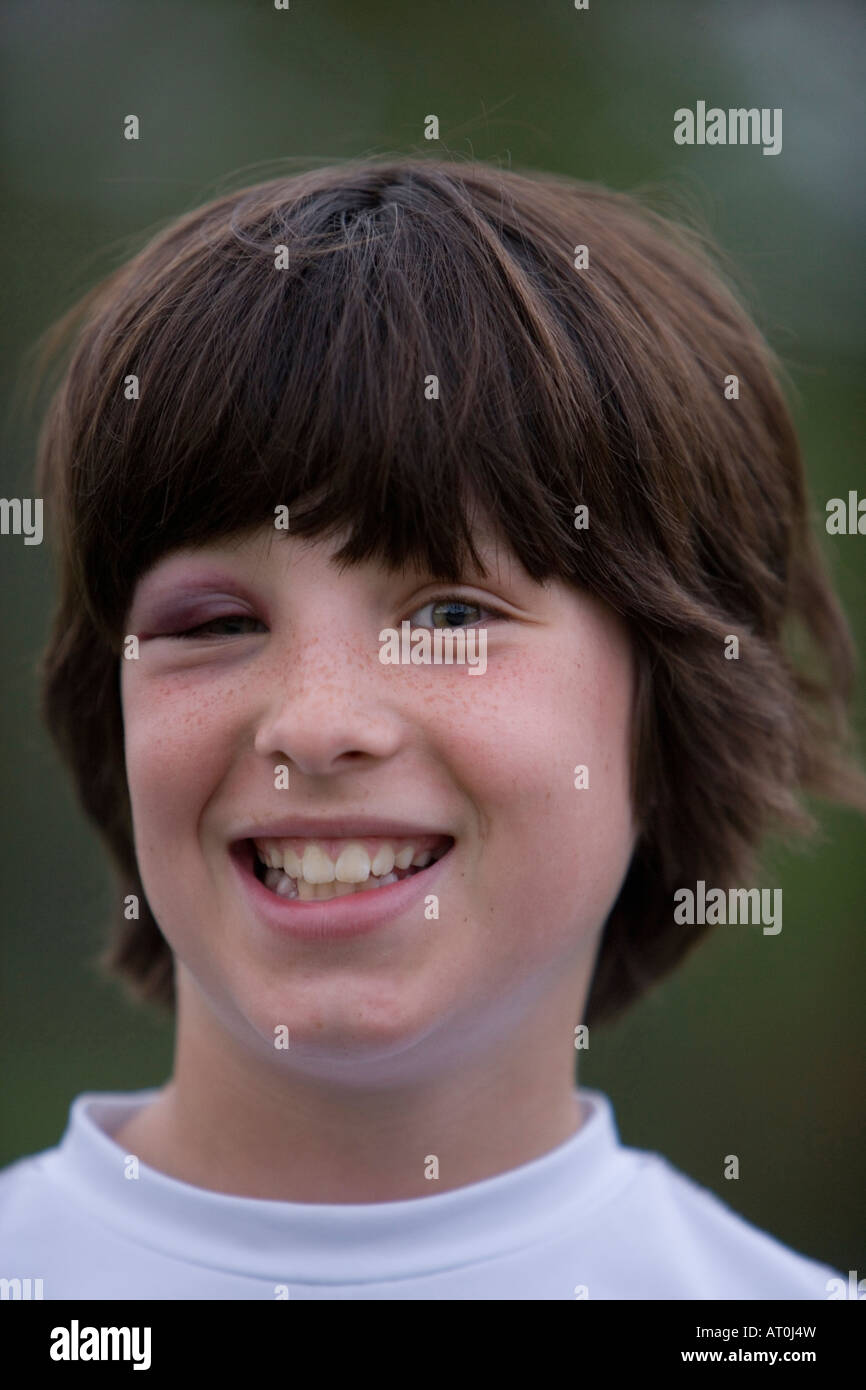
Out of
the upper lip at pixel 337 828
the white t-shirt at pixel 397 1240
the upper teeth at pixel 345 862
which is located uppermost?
the upper lip at pixel 337 828

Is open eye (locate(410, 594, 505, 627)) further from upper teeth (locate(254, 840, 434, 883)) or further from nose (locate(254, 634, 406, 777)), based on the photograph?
upper teeth (locate(254, 840, 434, 883))

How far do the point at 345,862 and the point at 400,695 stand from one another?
0.58 feet

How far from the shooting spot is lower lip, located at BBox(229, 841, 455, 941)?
1273 millimetres

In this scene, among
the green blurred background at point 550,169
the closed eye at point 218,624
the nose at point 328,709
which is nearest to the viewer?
the nose at point 328,709

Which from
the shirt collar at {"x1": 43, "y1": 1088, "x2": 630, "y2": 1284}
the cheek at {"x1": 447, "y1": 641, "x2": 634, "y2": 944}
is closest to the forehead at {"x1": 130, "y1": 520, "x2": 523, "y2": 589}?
the cheek at {"x1": 447, "y1": 641, "x2": 634, "y2": 944}

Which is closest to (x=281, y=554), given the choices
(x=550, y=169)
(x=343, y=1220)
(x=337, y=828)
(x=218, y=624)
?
(x=218, y=624)

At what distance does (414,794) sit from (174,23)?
222 cm

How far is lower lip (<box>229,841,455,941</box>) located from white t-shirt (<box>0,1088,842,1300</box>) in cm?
32

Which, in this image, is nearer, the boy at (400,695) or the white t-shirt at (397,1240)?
the boy at (400,695)

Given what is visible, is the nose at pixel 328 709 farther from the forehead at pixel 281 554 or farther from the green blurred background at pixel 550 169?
the green blurred background at pixel 550 169

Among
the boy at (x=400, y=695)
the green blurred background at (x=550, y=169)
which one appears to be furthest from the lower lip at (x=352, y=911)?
the green blurred background at (x=550, y=169)

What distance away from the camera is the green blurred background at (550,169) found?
8.85 feet

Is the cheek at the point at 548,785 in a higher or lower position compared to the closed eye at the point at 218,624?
lower

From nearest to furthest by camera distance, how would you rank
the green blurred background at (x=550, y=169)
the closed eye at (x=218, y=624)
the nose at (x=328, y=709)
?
the nose at (x=328, y=709) → the closed eye at (x=218, y=624) → the green blurred background at (x=550, y=169)
